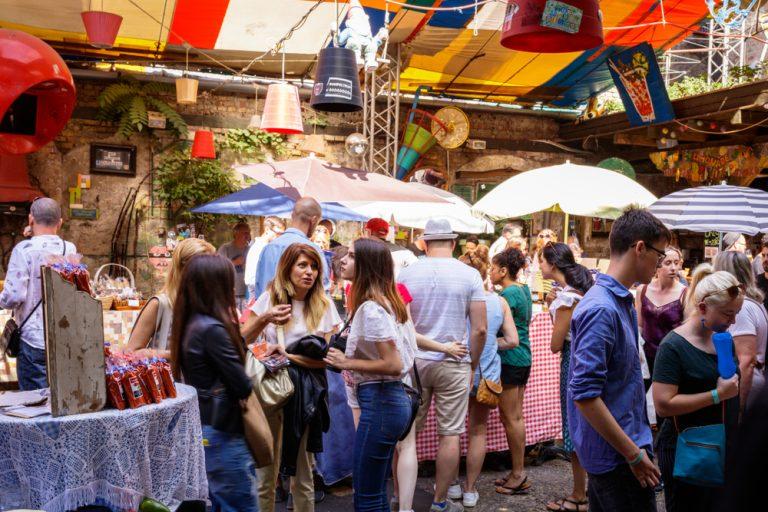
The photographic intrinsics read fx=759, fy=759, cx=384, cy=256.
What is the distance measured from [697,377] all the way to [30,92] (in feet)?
10.5

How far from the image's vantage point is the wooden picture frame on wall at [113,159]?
36.0ft

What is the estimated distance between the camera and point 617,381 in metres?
2.70

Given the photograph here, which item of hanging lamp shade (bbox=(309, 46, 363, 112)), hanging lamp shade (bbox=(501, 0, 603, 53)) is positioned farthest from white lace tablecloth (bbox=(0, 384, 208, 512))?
hanging lamp shade (bbox=(309, 46, 363, 112))

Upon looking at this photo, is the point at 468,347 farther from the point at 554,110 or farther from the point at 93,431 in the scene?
the point at 554,110

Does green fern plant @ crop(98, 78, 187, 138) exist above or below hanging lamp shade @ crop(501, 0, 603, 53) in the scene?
above

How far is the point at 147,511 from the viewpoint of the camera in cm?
271

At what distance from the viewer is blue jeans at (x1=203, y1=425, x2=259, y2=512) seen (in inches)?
126

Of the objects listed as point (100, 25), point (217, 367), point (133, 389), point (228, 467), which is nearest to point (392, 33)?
point (100, 25)

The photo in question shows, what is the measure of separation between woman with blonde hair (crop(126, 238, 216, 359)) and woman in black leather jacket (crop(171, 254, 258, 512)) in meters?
0.48

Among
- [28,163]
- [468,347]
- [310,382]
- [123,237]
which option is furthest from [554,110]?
[310,382]

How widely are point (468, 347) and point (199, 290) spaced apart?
90.1 inches

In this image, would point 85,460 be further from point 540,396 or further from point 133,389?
point 540,396

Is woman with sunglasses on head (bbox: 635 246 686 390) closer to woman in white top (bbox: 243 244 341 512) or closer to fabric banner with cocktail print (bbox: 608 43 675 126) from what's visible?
woman in white top (bbox: 243 244 341 512)

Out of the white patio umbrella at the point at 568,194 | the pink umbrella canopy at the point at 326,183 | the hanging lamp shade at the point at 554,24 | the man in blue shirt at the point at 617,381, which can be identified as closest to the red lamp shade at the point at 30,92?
the hanging lamp shade at the point at 554,24
